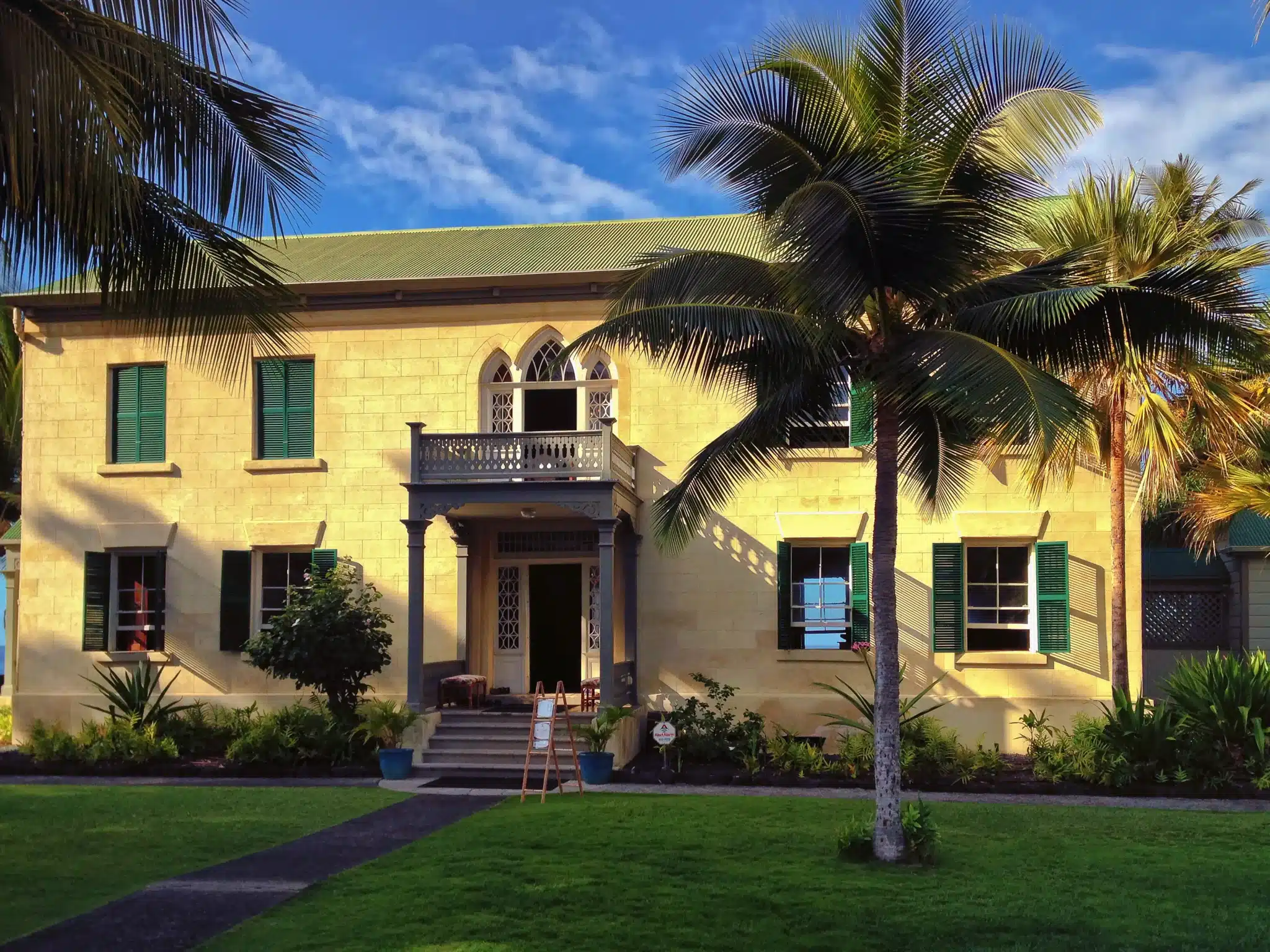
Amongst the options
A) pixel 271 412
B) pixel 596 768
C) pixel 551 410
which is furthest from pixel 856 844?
pixel 271 412

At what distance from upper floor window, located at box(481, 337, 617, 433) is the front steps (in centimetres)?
429

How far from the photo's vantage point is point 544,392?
19.3 meters

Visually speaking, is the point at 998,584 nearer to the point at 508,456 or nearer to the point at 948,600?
the point at 948,600

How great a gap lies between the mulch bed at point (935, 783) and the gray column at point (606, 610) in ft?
3.67

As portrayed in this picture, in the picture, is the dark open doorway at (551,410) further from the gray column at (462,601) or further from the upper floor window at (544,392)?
the gray column at (462,601)

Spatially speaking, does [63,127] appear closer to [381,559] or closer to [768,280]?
[768,280]

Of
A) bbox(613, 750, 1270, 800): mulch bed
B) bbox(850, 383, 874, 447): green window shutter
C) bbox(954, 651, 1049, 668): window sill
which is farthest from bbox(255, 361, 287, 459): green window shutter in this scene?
bbox(954, 651, 1049, 668): window sill

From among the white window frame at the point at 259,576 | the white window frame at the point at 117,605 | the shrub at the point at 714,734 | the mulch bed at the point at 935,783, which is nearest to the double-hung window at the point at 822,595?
the shrub at the point at 714,734

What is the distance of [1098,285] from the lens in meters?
9.59

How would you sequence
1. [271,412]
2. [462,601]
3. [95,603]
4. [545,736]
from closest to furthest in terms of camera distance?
1. [545,736]
2. [462,601]
3. [95,603]
4. [271,412]

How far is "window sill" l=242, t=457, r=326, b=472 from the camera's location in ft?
63.1

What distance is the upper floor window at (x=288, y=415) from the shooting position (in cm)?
Result: 1950

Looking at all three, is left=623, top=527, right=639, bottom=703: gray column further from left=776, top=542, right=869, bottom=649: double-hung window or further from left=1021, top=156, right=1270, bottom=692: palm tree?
left=1021, top=156, right=1270, bottom=692: palm tree

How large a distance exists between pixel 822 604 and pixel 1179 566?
7721 millimetres
